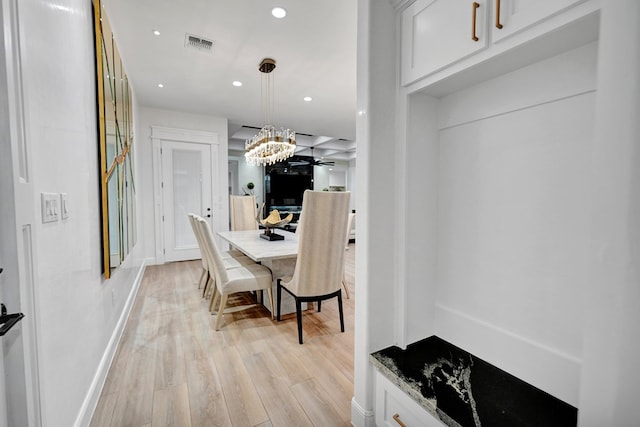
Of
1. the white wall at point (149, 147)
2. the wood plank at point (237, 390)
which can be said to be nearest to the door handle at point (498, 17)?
the wood plank at point (237, 390)

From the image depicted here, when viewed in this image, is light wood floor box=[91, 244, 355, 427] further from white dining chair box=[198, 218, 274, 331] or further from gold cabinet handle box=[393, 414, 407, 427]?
gold cabinet handle box=[393, 414, 407, 427]

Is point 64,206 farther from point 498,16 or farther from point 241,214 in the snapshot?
point 241,214

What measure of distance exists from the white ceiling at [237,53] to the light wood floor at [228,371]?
2665mm

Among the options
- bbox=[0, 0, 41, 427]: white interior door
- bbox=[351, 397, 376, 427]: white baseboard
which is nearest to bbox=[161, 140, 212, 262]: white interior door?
bbox=[0, 0, 41, 427]: white interior door

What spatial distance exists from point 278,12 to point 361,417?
2.84 metres

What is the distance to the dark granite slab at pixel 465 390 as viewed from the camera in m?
0.88

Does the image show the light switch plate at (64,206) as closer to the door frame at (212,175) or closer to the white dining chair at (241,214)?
the white dining chair at (241,214)

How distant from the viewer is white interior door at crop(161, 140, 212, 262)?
4.81m

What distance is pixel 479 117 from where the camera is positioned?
1171 mm

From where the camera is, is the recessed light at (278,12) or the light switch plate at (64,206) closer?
the light switch plate at (64,206)

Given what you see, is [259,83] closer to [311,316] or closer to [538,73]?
[311,316]

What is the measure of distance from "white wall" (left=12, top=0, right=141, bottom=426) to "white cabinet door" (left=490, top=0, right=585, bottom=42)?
5.05ft

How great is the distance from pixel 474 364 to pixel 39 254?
1.73 m

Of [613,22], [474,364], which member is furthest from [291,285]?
[613,22]
